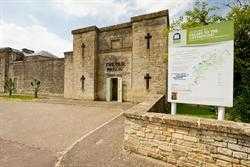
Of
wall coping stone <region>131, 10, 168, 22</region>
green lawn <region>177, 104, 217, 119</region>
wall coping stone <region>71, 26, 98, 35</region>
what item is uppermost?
wall coping stone <region>131, 10, 168, 22</region>

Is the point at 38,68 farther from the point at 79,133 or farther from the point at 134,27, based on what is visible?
the point at 79,133

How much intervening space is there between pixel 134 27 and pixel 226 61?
49.6 feet

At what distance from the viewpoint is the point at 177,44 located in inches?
A: 300

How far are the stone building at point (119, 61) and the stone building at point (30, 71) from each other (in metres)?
3.11

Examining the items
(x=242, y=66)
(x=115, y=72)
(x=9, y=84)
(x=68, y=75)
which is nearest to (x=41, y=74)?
(x=9, y=84)

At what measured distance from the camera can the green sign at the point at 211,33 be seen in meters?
6.51

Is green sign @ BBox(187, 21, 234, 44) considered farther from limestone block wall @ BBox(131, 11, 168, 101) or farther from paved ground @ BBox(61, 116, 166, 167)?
limestone block wall @ BBox(131, 11, 168, 101)

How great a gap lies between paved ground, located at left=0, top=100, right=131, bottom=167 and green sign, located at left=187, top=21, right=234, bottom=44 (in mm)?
4941

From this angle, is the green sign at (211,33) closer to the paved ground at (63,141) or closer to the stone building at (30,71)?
the paved ground at (63,141)

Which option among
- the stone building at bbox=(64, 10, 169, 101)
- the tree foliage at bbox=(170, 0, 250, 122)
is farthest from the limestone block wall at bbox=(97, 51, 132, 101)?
the tree foliage at bbox=(170, 0, 250, 122)

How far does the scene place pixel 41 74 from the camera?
99.5 feet

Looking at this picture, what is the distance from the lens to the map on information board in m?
6.55

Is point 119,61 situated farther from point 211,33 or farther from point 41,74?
point 211,33

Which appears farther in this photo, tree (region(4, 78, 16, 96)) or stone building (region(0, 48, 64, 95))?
tree (region(4, 78, 16, 96))
